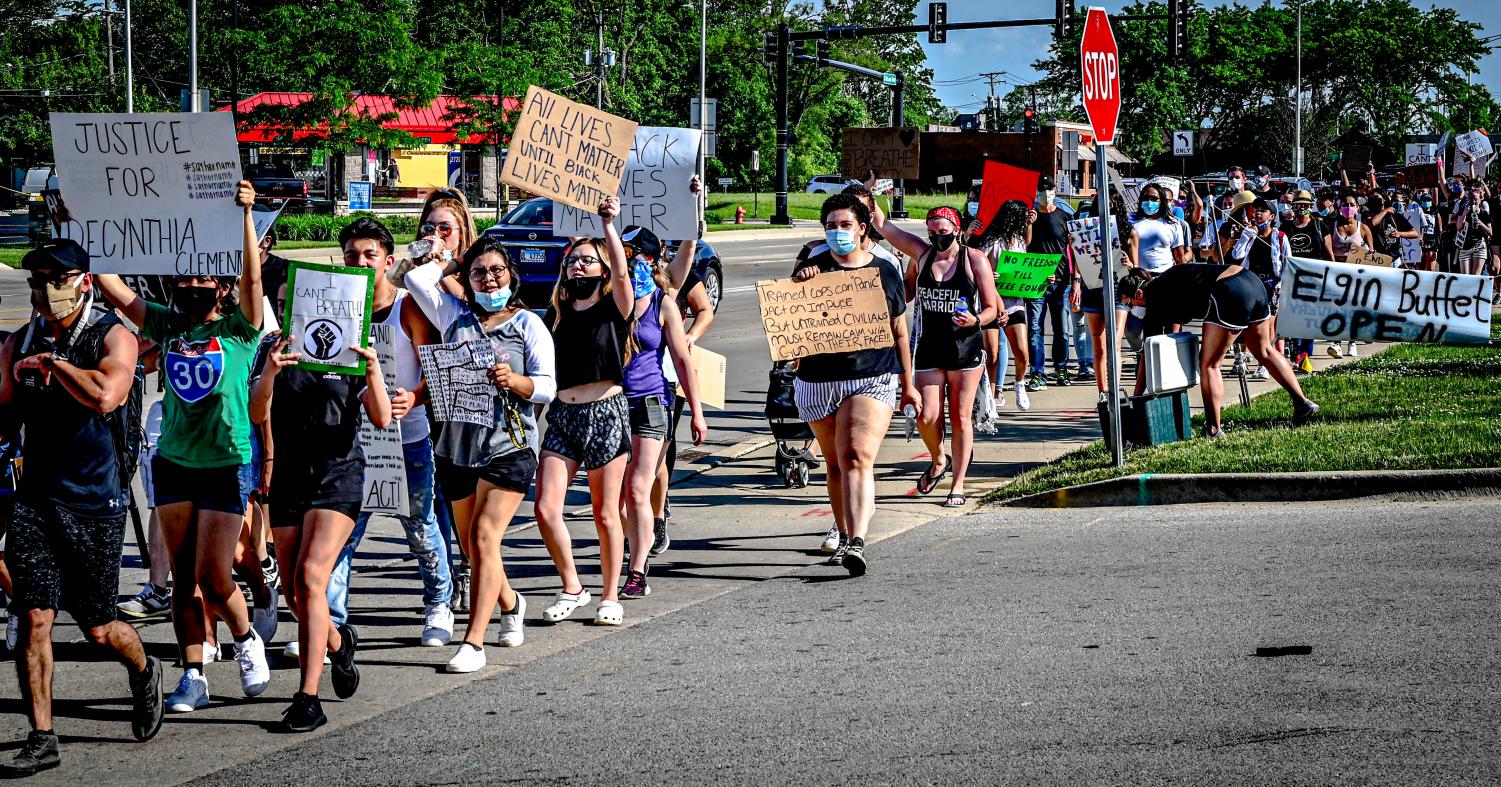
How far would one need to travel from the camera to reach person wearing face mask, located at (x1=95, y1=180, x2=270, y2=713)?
588cm

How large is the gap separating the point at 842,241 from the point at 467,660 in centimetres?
308

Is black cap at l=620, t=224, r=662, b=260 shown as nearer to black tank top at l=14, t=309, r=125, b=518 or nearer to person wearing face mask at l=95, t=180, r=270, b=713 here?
person wearing face mask at l=95, t=180, r=270, b=713

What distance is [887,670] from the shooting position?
245 inches

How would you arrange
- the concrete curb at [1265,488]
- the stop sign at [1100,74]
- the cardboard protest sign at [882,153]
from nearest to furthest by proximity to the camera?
the concrete curb at [1265,488], the stop sign at [1100,74], the cardboard protest sign at [882,153]

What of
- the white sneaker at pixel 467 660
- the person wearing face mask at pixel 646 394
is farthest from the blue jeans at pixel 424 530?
the person wearing face mask at pixel 646 394

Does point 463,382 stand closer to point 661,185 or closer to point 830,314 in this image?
point 830,314

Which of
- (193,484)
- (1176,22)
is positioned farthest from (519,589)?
(1176,22)

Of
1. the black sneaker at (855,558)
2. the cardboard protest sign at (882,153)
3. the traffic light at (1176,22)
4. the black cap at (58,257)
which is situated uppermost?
the traffic light at (1176,22)

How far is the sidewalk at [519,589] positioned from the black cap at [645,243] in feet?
5.34

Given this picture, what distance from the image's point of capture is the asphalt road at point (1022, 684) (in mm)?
5043

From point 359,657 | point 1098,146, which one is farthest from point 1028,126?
point 359,657

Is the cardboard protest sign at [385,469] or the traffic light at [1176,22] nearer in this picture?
the cardboard protest sign at [385,469]

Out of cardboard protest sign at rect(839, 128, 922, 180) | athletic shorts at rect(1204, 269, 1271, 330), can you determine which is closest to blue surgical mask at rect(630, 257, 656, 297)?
athletic shorts at rect(1204, 269, 1271, 330)

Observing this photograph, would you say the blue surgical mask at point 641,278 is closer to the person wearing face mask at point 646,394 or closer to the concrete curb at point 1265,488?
the person wearing face mask at point 646,394
